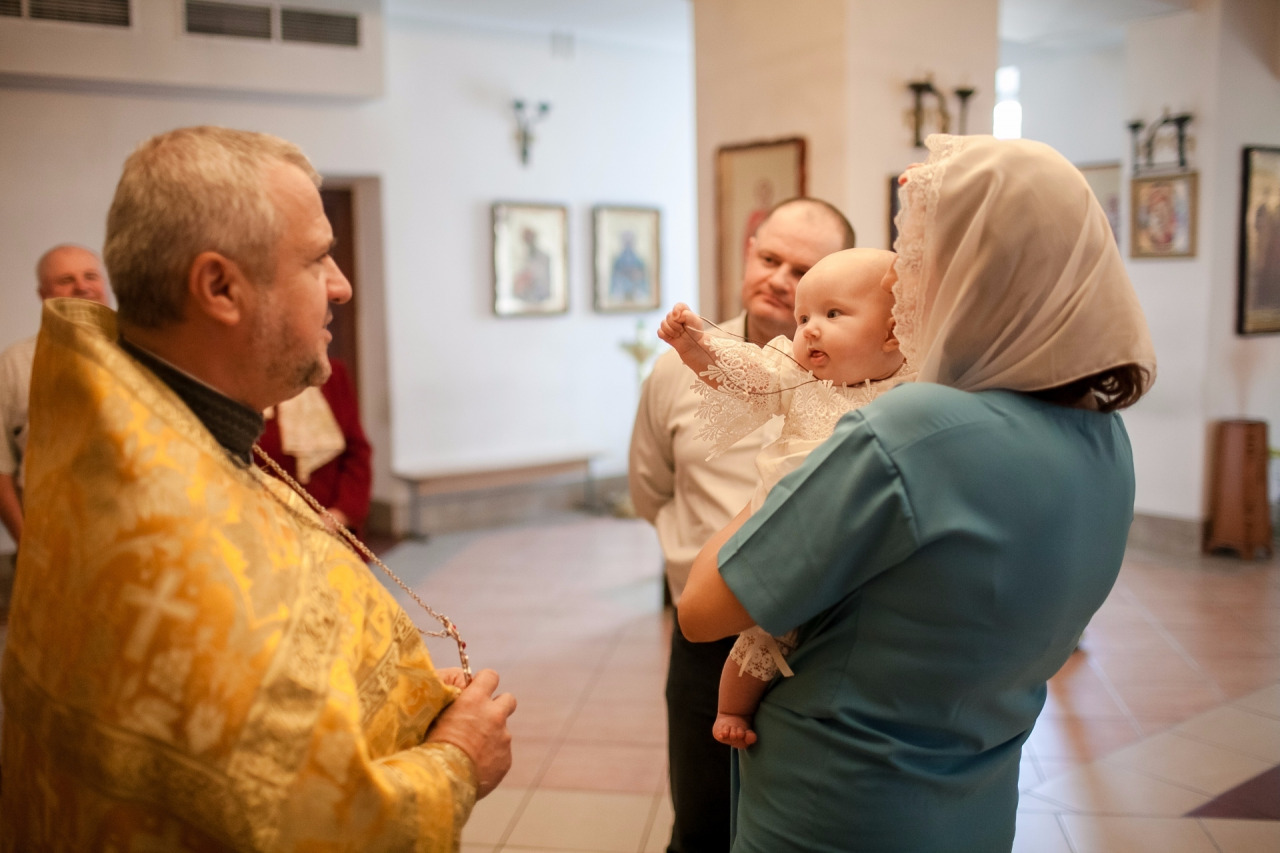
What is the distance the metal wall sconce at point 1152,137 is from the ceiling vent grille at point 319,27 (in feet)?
17.2

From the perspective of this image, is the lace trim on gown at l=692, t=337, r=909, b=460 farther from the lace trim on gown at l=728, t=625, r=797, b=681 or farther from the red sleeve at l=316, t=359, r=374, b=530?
the red sleeve at l=316, t=359, r=374, b=530

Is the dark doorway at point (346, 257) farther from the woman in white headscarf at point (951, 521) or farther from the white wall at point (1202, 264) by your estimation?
the woman in white headscarf at point (951, 521)

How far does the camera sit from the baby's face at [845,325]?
5.23 feet

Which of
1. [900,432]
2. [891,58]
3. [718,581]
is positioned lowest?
[718,581]

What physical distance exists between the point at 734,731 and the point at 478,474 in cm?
632

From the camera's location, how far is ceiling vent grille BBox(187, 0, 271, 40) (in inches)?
250

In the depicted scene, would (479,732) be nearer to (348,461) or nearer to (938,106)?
(348,461)

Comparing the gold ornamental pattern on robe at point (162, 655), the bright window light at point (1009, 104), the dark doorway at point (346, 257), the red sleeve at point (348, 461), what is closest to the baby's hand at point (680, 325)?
the gold ornamental pattern on robe at point (162, 655)

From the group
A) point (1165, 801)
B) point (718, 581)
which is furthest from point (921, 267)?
point (1165, 801)

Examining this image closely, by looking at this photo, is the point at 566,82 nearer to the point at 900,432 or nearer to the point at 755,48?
the point at 755,48

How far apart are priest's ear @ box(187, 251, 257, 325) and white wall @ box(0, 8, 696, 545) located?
5.90 m

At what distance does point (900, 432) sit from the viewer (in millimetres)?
1188

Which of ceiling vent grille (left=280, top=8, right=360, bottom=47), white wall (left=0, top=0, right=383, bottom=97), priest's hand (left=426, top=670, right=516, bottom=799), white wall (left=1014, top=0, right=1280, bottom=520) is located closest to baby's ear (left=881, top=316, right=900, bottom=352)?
priest's hand (left=426, top=670, right=516, bottom=799)

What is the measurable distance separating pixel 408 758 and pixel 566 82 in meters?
7.59
